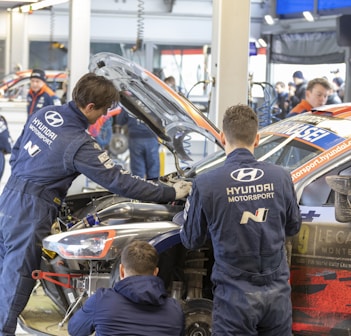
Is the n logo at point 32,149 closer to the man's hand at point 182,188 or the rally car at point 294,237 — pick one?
the rally car at point 294,237

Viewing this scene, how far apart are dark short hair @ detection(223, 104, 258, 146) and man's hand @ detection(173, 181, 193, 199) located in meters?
1.05

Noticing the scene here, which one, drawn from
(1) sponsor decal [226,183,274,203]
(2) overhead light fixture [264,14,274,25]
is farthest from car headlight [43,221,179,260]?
(2) overhead light fixture [264,14,274,25]

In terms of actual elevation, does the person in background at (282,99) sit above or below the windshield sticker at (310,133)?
above

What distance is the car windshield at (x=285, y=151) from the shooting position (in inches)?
207

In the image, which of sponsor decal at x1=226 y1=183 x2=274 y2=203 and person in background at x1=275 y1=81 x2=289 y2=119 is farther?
person in background at x1=275 y1=81 x2=289 y2=119

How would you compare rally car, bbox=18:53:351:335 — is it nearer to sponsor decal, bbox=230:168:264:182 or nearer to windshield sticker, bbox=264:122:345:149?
windshield sticker, bbox=264:122:345:149

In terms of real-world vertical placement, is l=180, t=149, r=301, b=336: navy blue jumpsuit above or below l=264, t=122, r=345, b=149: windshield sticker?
below

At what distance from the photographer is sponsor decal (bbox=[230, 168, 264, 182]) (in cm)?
417

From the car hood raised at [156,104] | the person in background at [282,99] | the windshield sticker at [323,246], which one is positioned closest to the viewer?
the windshield sticker at [323,246]

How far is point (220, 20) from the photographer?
8.58 metres

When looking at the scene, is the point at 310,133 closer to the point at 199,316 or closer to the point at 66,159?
the point at 199,316

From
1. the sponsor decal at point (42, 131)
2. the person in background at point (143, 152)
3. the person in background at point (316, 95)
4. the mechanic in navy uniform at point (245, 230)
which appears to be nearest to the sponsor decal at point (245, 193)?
the mechanic in navy uniform at point (245, 230)

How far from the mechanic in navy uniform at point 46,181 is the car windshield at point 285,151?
593mm

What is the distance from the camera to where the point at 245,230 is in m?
4.15
